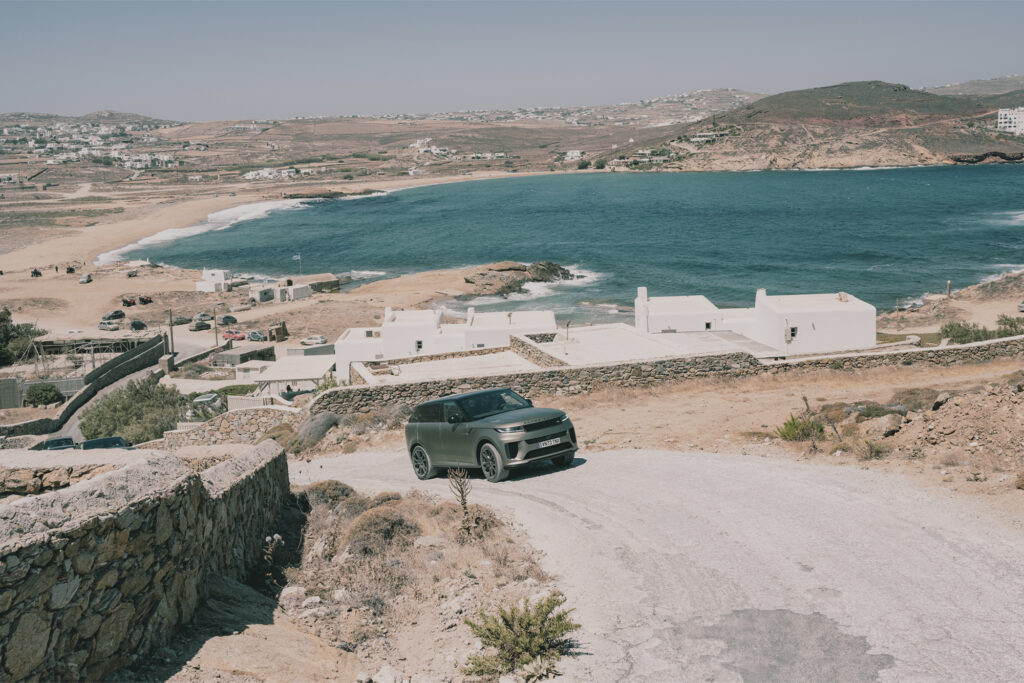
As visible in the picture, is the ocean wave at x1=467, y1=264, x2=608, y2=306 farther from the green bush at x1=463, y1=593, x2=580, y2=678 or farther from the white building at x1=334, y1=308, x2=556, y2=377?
the green bush at x1=463, y1=593, x2=580, y2=678

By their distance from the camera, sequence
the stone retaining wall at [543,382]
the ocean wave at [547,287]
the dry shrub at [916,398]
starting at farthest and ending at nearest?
the ocean wave at [547,287]
the stone retaining wall at [543,382]
the dry shrub at [916,398]

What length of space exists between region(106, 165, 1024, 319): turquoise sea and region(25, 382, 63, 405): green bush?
1477 inches

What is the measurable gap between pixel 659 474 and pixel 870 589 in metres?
5.85

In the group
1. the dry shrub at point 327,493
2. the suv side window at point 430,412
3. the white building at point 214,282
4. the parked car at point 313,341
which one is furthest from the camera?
the white building at point 214,282

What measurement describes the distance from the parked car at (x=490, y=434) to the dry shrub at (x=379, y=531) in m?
3.00

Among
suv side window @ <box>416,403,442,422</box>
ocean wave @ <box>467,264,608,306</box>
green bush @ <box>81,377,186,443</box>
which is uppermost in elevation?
suv side window @ <box>416,403,442,422</box>

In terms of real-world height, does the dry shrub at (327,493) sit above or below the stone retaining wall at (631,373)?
above

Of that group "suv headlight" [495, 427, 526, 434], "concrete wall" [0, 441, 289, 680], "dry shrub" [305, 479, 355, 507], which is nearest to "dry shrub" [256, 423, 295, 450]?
"dry shrub" [305, 479, 355, 507]

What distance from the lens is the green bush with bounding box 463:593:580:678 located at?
7.21m

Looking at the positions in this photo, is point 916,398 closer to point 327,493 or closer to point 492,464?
point 492,464

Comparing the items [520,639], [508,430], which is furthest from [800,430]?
[520,639]

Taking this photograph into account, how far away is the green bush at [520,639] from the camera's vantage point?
7215 millimetres

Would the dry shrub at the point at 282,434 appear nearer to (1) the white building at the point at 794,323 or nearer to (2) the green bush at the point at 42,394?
(1) the white building at the point at 794,323

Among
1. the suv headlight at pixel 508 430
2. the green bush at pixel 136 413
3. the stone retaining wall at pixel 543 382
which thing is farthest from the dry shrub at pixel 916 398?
the green bush at pixel 136 413
